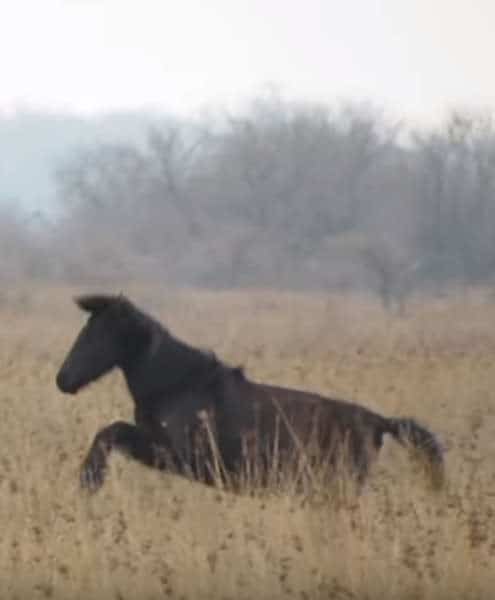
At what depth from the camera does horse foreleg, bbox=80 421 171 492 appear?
8.61 m

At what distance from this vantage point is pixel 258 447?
878 centimetres

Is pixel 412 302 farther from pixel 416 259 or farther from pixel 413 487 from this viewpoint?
pixel 413 487

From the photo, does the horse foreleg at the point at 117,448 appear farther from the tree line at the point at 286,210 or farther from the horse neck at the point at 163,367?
the tree line at the point at 286,210

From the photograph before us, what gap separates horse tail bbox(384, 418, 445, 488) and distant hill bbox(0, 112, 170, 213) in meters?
67.1

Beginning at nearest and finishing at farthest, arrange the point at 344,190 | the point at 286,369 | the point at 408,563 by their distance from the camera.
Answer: the point at 408,563
the point at 286,369
the point at 344,190

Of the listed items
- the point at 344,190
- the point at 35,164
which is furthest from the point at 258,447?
the point at 35,164

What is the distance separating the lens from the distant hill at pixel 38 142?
82625mm

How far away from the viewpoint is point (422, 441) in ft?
28.8

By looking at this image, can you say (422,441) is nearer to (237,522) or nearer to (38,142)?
(237,522)

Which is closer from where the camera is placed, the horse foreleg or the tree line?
the horse foreleg

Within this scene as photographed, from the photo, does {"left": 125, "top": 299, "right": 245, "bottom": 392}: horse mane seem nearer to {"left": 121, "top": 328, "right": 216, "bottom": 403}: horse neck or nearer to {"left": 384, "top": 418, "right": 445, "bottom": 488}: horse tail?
{"left": 121, "top": 328, "right": 216, "bottom": 403}: horse neck

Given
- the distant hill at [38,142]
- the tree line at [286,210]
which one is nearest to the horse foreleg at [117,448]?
the tree line at [286,210]

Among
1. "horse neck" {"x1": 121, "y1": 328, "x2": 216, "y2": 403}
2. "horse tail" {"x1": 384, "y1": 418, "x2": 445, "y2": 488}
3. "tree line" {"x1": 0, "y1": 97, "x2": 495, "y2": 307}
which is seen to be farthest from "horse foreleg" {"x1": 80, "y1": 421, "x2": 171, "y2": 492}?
"tree line" {"x1": 0, "y1": 97, "x2": 495, "y2": 307}

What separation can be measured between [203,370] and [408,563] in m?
2.38
